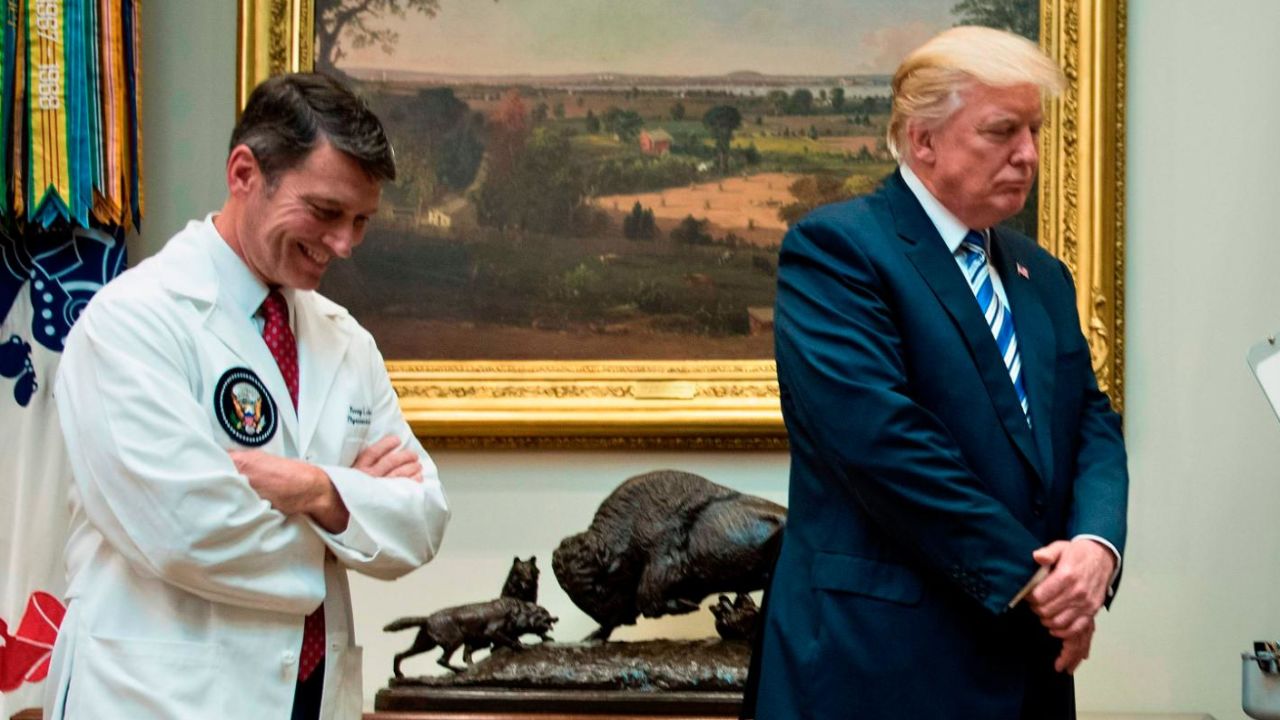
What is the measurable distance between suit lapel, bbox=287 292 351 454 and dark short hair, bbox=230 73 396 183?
277 millimetres

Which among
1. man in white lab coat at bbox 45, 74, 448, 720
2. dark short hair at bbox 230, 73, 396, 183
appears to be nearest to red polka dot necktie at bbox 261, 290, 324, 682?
man in white lab coat at bbox 45, 74, 448, 720

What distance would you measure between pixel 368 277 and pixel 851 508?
8.03ft

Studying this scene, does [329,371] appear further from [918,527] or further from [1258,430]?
[1258,430]

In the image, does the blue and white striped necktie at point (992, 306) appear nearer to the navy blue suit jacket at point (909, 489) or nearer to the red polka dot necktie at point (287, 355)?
the navy blue suit jacket at point (909, 489)

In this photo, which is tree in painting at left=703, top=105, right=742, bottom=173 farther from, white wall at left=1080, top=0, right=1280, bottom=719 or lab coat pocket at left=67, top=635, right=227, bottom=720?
lab coat pocket at left=67, top=635, right=227, bottom=720

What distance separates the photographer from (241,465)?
248 cm

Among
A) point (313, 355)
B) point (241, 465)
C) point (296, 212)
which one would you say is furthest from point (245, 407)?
point (296, 212)

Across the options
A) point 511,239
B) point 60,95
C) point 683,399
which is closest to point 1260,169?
point 683,399

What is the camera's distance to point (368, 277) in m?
4.62

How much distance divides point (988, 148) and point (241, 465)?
1315mm

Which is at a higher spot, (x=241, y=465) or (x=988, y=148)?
(x=988, y=148)

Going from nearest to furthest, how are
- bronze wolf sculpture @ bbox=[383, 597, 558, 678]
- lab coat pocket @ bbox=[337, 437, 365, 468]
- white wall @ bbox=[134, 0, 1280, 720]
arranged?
lab coat pocket @ bbox=[337, 437, 365, 468], bronze wolf sculpture @ bbox=[383, 597, 558, 678], white wall @ bbox=[134, 0, 1280, 720]

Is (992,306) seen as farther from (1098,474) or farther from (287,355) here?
(287,355)

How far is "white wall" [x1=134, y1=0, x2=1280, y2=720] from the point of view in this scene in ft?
14.4
